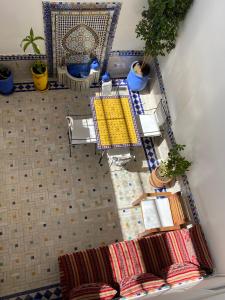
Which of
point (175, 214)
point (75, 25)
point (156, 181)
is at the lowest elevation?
point (175, 214)

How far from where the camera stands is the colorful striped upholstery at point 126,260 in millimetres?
4548

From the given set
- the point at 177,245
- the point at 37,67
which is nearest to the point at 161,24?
the point at 37,67

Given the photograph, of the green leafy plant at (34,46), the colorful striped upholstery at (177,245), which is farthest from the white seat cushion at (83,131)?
the colorful striped upholstery at (177,245)

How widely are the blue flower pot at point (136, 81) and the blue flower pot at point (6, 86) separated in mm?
2183

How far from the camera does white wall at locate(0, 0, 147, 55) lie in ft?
16.5

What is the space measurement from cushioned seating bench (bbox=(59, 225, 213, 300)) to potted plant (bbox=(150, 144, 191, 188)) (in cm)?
85

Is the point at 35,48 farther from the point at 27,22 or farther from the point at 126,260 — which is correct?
the point at 126,260

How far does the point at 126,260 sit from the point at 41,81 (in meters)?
3.43

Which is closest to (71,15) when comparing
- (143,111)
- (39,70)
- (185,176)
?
(39,70)

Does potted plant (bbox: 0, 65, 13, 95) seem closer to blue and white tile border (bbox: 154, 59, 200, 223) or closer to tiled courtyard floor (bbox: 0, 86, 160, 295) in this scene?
tiled courtyard floor (bbox: 0, 86, 160, 295)

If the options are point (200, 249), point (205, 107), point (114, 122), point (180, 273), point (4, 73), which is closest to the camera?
point (180, 273)

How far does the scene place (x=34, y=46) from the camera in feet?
17.8

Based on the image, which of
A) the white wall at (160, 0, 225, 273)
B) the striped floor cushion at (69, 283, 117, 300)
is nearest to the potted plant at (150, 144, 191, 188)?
the white wall at (160, 0, 225, 273)

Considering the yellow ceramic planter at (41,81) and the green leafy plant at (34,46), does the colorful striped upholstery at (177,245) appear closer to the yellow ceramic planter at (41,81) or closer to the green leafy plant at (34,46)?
the yellow ceramic planter at (41,81)
